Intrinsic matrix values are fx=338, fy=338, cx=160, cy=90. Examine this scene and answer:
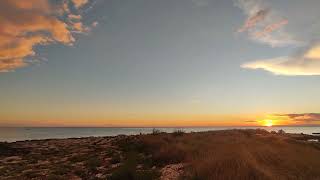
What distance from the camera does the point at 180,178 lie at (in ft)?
44.4

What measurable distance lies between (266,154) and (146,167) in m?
6.30

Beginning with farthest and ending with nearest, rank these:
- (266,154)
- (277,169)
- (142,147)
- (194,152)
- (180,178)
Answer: (142,147) → (194,152) → (266,154) → (277,169) → (180,178)

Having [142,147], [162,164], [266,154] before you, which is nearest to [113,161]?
[162,164]

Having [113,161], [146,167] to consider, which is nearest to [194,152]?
[146,167]

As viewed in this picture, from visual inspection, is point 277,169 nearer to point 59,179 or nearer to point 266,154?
point 266,154

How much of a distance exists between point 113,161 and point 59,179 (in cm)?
536

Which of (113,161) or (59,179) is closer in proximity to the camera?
(59,179)

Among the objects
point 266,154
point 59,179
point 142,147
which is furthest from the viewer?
point 142,147

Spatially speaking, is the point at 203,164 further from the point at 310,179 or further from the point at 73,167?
the point at 73,167

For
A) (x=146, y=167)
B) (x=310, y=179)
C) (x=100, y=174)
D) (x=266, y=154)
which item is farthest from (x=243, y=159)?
(x=100, y=174)

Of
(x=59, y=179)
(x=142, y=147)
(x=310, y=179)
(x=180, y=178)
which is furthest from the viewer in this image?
(x=142, y=147)

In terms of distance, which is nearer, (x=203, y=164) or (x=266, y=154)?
(x=203, y=164)

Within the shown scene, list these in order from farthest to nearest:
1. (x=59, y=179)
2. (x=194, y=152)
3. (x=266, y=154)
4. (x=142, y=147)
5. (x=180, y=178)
→ (x=142, y=147) → (x=194, y=152) → (x=266, y=154) → (x=59, y=179) → (x=180, y=178)

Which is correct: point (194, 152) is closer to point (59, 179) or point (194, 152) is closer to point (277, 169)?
point (277, 169)
